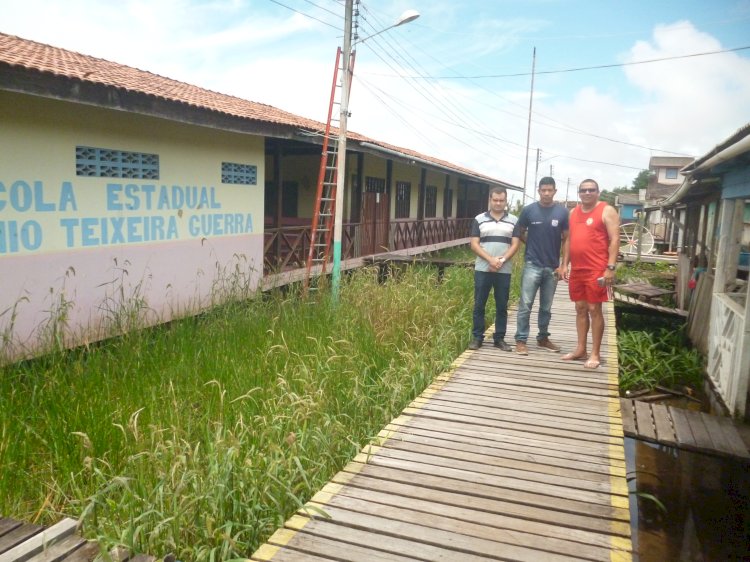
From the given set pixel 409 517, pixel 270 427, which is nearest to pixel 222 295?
pixel 270 427

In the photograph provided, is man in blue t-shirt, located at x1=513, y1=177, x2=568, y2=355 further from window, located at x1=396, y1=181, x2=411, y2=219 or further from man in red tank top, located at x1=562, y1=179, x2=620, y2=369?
window, located at x1=396, y1=181, x2=411, y2=219

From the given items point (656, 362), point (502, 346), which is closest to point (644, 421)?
point (502, 346)

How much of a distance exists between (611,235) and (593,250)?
0.62 ft

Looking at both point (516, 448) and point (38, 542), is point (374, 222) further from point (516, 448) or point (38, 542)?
point (38, 542)

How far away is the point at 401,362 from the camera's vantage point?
5.60m

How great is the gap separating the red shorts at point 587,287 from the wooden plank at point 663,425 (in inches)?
47.7

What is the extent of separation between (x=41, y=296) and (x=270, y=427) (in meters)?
3.23

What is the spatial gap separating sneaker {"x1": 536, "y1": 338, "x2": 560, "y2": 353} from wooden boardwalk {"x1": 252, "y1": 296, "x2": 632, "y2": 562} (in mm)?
1169

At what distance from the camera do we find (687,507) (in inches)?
203

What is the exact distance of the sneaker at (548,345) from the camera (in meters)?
5.82

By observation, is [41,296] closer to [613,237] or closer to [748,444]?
[613,237]

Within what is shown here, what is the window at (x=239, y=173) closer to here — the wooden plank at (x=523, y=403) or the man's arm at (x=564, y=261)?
the man's arm at (x=564, y=261)

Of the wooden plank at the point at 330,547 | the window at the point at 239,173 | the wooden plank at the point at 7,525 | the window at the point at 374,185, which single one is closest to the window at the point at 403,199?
the window at the point at 374,185

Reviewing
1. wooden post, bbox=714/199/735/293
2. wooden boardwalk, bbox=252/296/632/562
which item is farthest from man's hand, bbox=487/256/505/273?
wooden post, bbox=714/199/735/293
